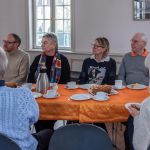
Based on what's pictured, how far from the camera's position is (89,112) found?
2445mm

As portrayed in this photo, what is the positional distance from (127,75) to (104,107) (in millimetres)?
1319

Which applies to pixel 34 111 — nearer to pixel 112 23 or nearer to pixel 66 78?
pixel 66 78

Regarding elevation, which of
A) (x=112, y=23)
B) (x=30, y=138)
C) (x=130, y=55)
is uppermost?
(x=112, y=23)

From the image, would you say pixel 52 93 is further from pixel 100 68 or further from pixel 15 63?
pixel 15 63

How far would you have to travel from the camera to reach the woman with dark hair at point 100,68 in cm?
345

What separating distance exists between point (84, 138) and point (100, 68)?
5.89 feet

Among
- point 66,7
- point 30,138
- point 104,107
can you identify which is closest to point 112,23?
point 66,7

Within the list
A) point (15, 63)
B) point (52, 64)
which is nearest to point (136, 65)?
point (52, 64)

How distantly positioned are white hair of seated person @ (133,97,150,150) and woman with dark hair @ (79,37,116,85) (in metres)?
1.50

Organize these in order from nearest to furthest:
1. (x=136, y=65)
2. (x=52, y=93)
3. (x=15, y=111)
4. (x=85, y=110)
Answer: (x=15, y=111)
(x=85, y=110)
(x=52, y=93)
(x=136, y=65)

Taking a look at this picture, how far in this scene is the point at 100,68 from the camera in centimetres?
347

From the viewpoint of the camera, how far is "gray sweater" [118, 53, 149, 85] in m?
3.58

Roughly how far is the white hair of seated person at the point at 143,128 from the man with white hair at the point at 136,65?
5.40 ft

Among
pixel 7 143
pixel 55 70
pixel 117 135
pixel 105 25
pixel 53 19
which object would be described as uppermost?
pixel 53 19
